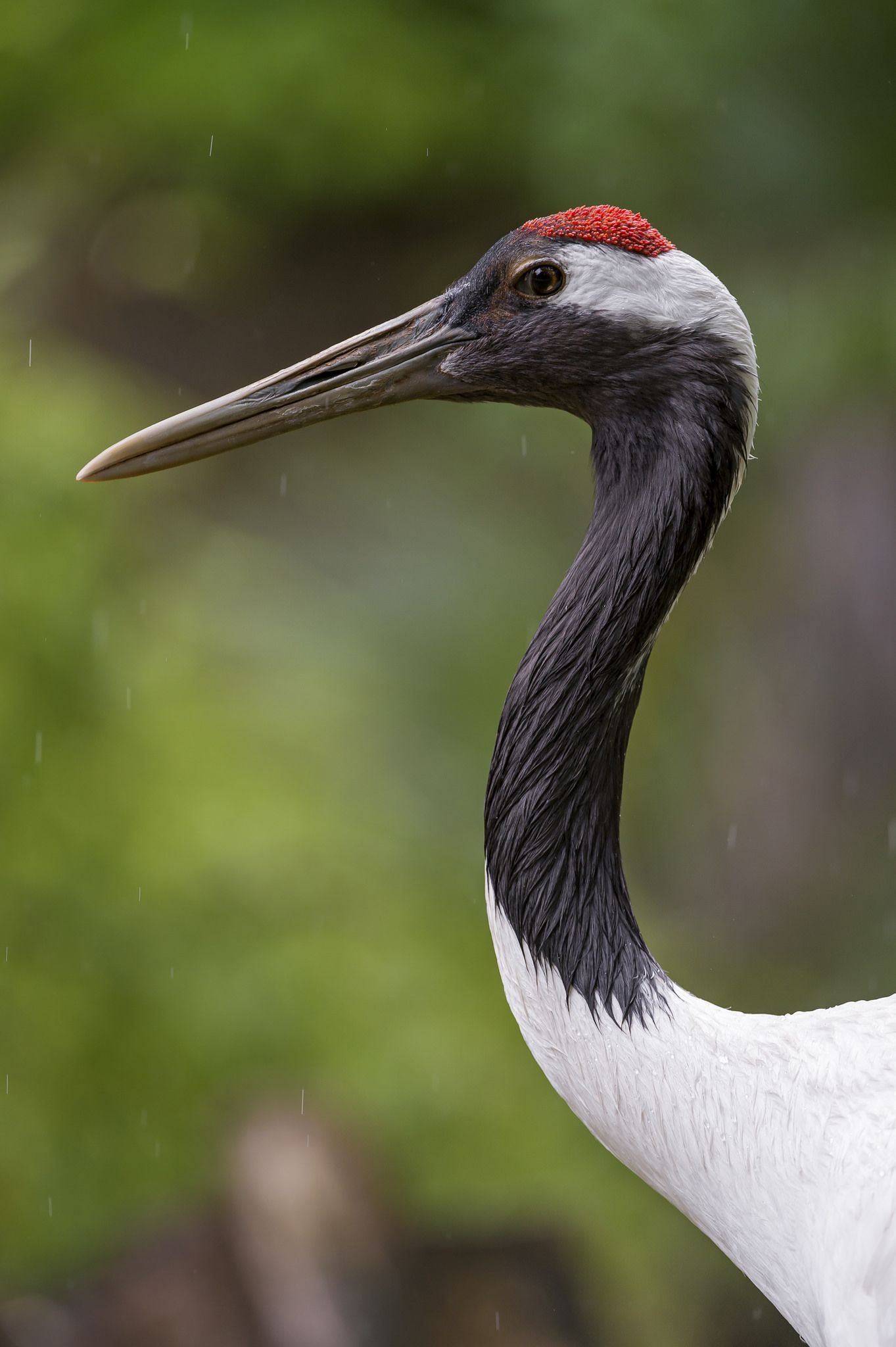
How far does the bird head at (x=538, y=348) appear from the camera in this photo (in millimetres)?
1558

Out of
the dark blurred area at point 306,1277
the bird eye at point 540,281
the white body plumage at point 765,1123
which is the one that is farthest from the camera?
the dark blurred area at point 306,1277

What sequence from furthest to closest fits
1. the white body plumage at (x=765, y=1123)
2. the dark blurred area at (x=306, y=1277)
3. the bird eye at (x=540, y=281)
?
the dark blurred area at (x=306, y=1277) < the bird eye at (x=540, y=281) < the white body plumage at (x=765, y=1123)

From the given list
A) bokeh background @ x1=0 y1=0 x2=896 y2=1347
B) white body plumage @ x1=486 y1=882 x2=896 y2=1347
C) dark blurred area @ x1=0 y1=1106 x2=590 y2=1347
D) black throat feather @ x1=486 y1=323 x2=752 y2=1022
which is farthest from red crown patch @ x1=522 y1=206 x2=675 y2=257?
dark blurred area @ x1=0 y1=1106 x2=590 y2=1347

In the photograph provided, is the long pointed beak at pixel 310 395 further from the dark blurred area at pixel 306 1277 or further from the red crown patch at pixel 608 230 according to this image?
the dark blurred area at pixel 306 1277

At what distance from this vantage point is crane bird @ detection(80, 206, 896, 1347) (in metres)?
1.53

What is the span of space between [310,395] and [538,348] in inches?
A: 11.3

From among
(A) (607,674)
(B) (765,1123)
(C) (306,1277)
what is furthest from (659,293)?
(C) (306,1277)

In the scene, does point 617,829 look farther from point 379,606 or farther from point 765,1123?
point 379,606

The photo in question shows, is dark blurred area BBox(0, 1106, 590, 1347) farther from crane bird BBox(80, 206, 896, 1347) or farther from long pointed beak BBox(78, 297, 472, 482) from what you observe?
long pointed beak BBox(78, 297, 472, 482)

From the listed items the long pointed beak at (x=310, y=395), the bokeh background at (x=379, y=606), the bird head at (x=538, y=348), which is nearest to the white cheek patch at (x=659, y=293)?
the bird head at (x=538, y=348)

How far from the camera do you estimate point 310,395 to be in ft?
5.59

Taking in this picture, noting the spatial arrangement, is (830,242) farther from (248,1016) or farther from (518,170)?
(248,1016)

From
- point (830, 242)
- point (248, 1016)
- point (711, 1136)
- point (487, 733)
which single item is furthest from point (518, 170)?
point (711, 1136)

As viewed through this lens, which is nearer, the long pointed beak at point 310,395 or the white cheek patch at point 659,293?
the white cheek patch at point 659,293
